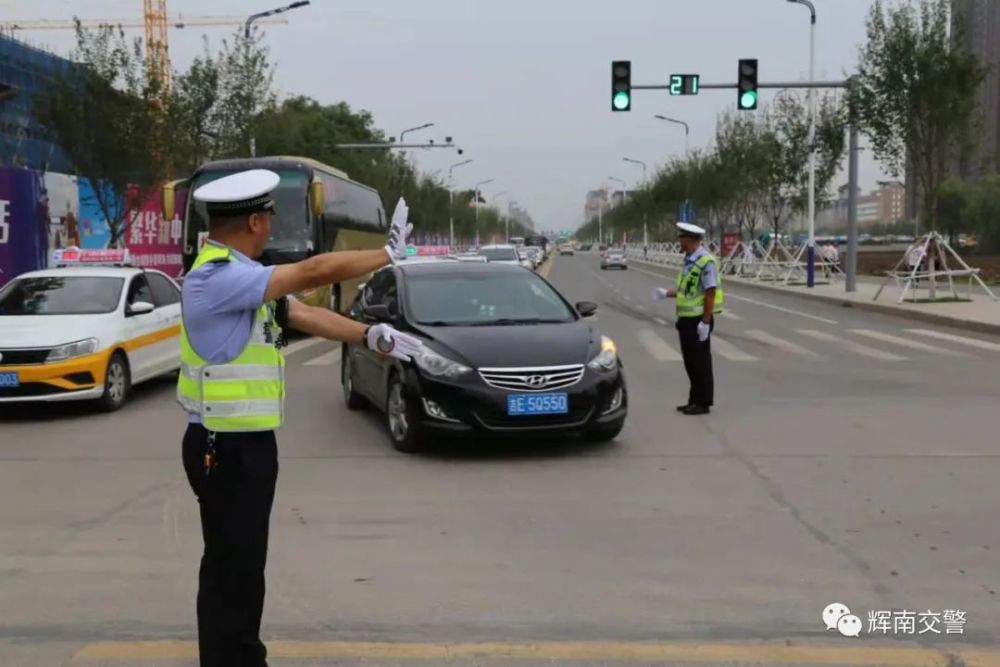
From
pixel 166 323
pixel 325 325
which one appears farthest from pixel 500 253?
pixel 325 325

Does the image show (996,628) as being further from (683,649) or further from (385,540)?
(385,540)

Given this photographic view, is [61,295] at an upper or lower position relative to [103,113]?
lower

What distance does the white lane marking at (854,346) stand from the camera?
14.1 metres

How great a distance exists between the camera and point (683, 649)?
13.0ft

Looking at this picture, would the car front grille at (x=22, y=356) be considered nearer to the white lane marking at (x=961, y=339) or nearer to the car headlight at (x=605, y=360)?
the car headlight at (x=605, y=360)

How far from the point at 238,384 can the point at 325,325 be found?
49 cm

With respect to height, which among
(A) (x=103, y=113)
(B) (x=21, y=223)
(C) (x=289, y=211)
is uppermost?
(A) (x=103, y=113)

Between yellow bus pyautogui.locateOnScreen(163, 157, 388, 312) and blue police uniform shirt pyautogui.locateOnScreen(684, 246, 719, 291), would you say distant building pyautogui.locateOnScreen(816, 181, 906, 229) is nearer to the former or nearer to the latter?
yellow bus pyautogui.locateOnScreen(163, 157, 388, 312)

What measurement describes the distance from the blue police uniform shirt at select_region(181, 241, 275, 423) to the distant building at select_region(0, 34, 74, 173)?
76.0ft

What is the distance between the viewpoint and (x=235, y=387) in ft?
10.3

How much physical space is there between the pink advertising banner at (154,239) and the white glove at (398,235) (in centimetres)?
2305

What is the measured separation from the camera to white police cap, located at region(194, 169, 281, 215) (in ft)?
10.1

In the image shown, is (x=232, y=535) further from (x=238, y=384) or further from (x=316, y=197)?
(x=316, y=197)

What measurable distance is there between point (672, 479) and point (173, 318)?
701 cm
